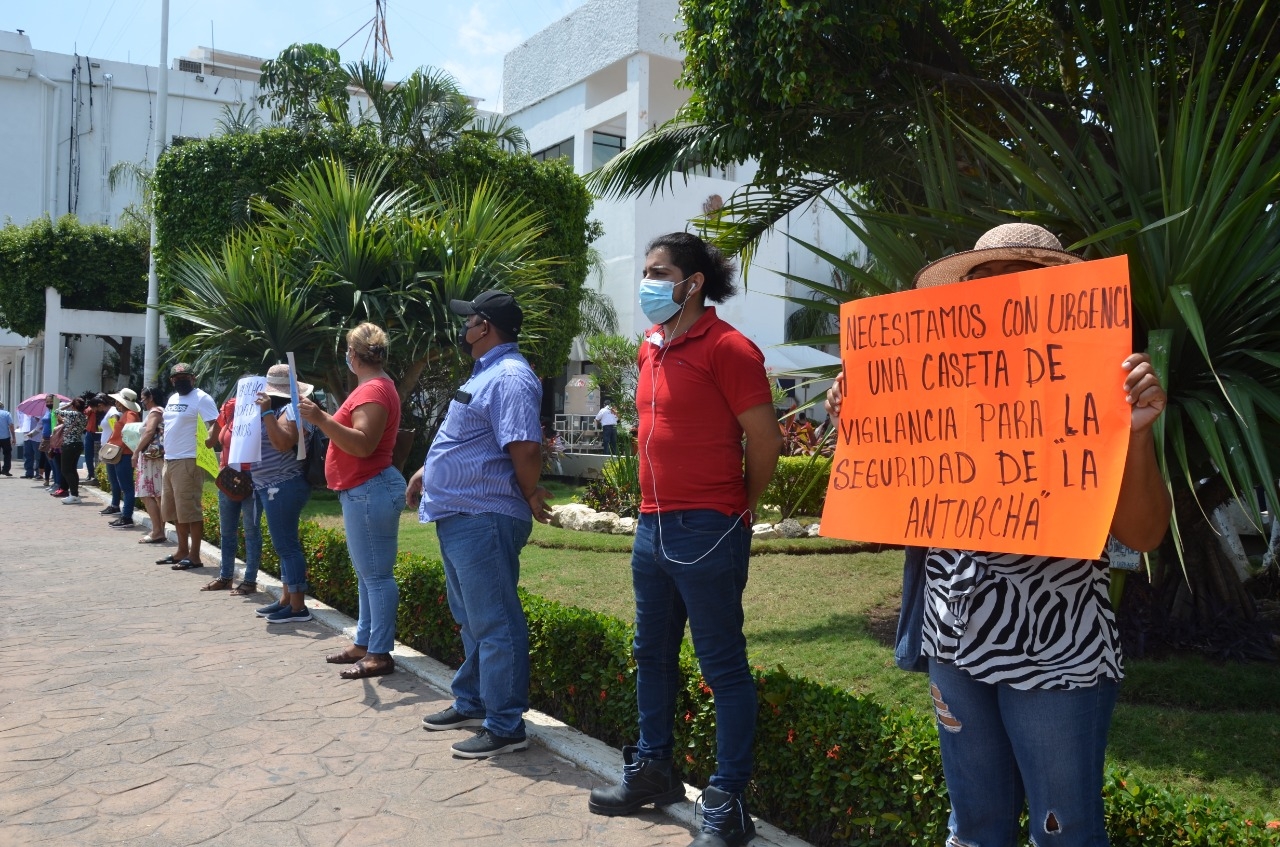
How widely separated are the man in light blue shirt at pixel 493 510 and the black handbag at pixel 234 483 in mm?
3890

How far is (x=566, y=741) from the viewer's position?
477 cm

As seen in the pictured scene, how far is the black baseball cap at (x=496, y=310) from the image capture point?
4781 millimetres

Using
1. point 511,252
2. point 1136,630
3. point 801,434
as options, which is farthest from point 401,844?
point 801,434

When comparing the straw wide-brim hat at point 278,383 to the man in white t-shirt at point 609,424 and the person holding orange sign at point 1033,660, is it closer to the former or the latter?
the person holding orange sign at point 1033,660

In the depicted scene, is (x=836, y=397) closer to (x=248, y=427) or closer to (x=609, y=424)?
(x=248, y=427)

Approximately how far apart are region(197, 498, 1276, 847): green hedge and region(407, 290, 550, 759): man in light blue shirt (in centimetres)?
44

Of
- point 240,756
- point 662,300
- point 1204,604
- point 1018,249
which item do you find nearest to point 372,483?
point 240,756

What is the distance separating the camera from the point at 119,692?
224 inches

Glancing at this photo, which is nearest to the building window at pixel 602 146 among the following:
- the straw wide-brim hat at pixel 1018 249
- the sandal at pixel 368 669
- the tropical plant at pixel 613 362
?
the tropical plant at pixel 613 362

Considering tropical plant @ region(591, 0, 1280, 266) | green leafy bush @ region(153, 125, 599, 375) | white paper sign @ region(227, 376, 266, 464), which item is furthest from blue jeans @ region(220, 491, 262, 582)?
green leafy bush @ region(153, 125, 599, 375)

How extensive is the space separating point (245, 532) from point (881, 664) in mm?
5366

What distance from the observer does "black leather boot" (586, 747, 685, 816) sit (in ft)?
12.9

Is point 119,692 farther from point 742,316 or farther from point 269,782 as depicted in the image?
point 742,316

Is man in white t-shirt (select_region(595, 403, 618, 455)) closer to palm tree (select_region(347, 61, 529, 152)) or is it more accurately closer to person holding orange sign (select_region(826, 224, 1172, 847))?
palm tree (select_region(347, 61, 529, 152))
